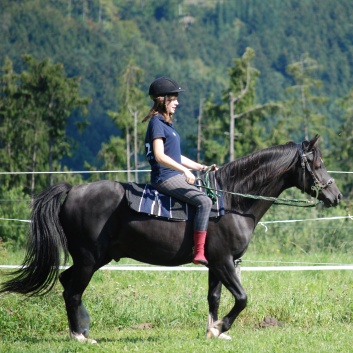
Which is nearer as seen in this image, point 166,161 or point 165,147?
point 166,161

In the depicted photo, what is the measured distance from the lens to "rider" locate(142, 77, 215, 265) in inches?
315

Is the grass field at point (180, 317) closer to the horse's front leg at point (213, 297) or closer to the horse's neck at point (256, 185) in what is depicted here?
the horse's front leg at point (213, 297)

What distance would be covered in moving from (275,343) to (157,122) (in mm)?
2305

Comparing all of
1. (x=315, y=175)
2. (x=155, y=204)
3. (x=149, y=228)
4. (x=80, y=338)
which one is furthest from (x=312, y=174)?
(x=80, y=338)

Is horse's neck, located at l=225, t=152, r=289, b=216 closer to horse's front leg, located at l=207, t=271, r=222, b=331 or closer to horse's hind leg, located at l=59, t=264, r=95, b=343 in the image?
horse's front leg, located at l=207, t=271, r=222, b=331

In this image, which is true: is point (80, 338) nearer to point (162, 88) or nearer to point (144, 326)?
point (144, 326)

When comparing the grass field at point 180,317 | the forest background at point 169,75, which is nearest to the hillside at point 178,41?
the forest background at point 169,75

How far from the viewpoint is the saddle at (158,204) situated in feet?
26.5

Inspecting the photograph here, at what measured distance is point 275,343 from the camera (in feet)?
26.0

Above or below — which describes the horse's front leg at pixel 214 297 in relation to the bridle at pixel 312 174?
below

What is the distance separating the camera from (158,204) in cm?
812

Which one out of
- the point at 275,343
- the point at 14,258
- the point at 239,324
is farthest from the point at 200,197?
the point at 14,258

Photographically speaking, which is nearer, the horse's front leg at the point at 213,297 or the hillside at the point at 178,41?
the horse's front leg at the point at 213,297

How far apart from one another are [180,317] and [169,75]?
106m
